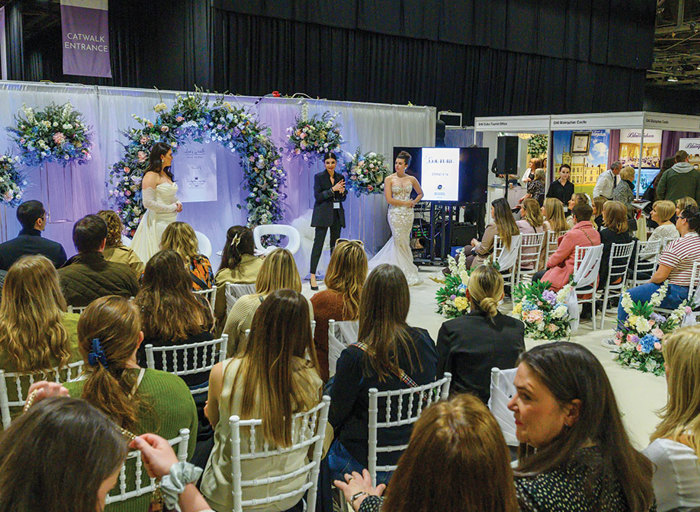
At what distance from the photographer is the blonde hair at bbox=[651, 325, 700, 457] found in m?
1.98

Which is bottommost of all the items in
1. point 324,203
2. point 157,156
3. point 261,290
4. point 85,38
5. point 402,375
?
point 402,375

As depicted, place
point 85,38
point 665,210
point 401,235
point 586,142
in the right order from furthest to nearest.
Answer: point 586,142, point 85,38, point 401,235, point 665,210

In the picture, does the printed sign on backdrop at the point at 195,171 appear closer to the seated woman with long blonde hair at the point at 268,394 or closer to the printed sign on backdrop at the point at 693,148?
the seated woman with long blonde hair at the point at 268,394

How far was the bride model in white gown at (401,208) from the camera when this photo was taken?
8.34 meters

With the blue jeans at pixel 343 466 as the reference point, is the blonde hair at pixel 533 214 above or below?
above

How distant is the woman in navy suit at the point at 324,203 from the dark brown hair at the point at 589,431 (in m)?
6.42

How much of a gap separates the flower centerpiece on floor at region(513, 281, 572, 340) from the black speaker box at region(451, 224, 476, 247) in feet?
11.6

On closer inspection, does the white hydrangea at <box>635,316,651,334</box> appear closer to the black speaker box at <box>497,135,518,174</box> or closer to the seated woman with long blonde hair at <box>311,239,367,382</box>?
the seated woman with long blonde hair at <box>311,239,367,382</box>

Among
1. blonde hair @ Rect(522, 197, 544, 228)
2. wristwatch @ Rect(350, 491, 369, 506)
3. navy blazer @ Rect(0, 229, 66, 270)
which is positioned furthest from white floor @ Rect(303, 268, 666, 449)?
navy blazer @ Rect(0, 229, 66, 270)

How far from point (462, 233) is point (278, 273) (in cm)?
672

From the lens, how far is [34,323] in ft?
8.83

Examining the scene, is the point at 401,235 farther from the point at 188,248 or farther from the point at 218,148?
the point at 188,248

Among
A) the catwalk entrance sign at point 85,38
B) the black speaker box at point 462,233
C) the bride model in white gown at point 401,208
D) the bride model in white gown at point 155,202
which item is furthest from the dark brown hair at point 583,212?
the catwalk entrance sign at point 85,38

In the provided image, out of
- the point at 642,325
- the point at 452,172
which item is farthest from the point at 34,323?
the point at 452,172
